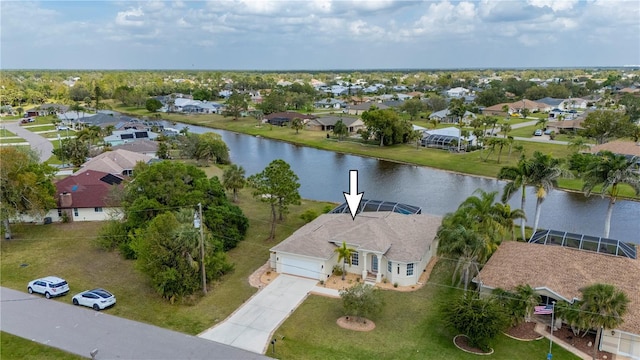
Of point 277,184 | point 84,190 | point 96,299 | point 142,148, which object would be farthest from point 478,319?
point 142,148

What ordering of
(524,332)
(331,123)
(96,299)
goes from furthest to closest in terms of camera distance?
1. (331,123)
2. (96,299)
3. (524,332)

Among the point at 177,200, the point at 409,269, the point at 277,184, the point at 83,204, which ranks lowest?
the point at 409,269

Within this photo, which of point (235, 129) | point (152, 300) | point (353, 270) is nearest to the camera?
point (152, 300)

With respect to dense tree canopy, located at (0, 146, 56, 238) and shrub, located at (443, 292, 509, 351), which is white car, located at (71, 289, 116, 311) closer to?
dense tree canopy, located at (0, 146, 56, 238)

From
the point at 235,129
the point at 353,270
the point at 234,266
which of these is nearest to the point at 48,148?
the point at 235,129

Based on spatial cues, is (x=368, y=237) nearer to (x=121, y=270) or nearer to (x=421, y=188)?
(x=121, y=270)

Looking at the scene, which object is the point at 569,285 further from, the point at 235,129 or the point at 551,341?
the point at 235,129
